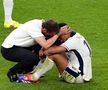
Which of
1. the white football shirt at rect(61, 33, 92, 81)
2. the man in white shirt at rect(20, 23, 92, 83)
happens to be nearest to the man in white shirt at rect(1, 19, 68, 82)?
the man in white shirt at rect(20, 23, 92, 83)

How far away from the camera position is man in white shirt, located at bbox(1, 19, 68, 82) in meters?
7.03

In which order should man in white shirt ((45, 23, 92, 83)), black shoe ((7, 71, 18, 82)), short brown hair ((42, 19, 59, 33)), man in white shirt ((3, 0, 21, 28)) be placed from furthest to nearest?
man in white shirt ((3, 0, 21, 28)) < black shoe ((7, 71, 18, 82)) < man in white shirt ((45, 23, 92, 83)) < short brown hair ((42, 19, 59, 33))

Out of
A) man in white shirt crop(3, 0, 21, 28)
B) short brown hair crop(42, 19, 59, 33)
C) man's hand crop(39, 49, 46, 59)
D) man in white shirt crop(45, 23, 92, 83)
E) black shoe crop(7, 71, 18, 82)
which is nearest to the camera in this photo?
short brown hair crop(42, 19, 59, 33)

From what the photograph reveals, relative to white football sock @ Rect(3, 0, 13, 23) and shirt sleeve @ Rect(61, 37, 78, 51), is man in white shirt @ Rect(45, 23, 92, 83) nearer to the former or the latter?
shirt sleeve @ Rect(61, 37, 78, 51)

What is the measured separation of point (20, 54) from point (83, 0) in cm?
707

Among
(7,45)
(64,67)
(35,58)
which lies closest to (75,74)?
(64,67)

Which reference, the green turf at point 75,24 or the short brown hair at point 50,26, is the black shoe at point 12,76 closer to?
the green turf at point 75,24

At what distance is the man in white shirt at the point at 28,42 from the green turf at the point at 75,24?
0.32 meters

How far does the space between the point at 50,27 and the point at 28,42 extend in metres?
0.45

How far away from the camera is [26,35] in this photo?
23.4 feet

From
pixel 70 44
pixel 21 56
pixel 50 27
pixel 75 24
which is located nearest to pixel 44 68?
pixel 21 56

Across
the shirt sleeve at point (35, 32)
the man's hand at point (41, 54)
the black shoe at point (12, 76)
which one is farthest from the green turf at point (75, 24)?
the shirt sleeve at point (35, 32)

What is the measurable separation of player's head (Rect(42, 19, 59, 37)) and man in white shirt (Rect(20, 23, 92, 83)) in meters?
0.19

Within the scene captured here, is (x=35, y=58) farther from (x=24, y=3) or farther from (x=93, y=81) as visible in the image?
(x=24, y=3)
